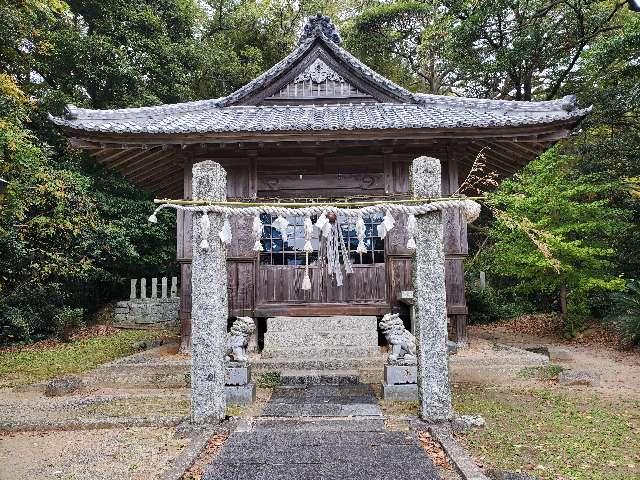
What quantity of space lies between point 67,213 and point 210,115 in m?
6.12

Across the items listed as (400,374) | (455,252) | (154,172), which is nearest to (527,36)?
(455,252)

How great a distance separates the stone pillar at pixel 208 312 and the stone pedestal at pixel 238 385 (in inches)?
43.3

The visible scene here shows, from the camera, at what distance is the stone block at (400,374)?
7.28 metres

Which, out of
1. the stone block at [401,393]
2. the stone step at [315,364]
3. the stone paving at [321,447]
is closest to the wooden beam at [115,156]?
the stone step at [315,364]

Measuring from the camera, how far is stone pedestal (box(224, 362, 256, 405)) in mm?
7109

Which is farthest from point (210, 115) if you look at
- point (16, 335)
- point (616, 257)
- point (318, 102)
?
point (616, 257)

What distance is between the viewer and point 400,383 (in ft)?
23.9

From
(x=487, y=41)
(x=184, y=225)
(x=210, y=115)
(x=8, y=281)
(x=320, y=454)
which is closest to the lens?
(x=320, y=454)

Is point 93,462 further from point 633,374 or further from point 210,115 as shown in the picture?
point 633,374

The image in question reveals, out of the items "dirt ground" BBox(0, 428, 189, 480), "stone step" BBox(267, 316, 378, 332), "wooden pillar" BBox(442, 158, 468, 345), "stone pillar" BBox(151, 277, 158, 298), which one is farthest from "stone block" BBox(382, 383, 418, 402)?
"stone pillar" BBox(151, 277, 158, 298)

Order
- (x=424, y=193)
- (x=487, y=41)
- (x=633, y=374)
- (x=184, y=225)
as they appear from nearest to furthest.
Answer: (x=424, y=193) → (x=633, y=374) → (x=184, y=225) → (x=487, y=41)

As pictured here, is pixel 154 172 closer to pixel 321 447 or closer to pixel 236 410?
pixel 236 410

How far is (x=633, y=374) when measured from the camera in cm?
936

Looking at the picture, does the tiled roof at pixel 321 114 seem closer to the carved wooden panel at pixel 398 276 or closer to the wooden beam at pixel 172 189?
the wooden beam at pixel 172 189
